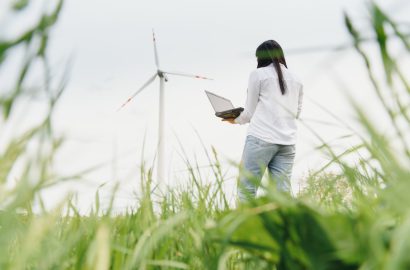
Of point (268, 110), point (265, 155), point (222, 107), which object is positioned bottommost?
point (265, 155)

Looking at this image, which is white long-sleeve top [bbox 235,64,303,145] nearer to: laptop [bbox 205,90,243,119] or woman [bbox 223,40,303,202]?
woman [bbox 223,40,303,202]

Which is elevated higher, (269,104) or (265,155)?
(269,104)

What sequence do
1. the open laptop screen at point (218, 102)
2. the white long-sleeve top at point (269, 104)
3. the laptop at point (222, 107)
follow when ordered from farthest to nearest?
the open laptop screen at point (218, 102)
the laptop at point (222, 107)
the white long-sleeve top at point (269, 104)

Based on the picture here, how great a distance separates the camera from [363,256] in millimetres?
418

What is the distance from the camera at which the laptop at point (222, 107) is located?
12.8ft

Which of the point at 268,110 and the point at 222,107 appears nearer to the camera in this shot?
the point at 268,110

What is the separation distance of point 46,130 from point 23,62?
8 cm

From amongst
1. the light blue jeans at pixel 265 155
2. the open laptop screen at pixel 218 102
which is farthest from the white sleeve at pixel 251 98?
the open laptop screen at pixel 218 102

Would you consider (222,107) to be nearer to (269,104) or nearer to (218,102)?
(218,102)

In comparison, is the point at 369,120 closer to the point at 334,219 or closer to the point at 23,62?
the point at 334,219

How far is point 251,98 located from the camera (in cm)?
347

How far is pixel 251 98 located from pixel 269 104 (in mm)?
137

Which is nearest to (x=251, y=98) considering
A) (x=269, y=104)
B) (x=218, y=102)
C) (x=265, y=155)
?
(x=269, y=104)

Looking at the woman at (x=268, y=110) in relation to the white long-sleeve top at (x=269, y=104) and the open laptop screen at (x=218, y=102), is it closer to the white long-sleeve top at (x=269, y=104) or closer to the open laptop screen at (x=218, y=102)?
the white long-sleeve top at (x=269, y=104)
